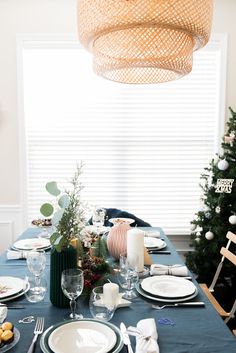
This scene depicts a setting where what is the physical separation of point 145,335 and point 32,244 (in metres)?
1.23

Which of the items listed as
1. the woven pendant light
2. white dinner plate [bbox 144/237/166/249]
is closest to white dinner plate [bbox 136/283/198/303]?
white dinner plate [bbox 144/237/166/249]

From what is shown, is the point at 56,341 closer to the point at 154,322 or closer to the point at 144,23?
the point at 154,322

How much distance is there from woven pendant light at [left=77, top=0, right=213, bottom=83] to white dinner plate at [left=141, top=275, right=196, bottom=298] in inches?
40.6

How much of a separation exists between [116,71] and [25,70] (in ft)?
5.58

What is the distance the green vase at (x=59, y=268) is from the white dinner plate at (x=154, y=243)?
2.69 ft

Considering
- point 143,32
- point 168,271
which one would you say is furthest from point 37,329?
point 143,32

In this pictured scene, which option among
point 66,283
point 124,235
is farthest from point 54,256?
point 124,235

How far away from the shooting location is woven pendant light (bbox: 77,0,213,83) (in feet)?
4.28

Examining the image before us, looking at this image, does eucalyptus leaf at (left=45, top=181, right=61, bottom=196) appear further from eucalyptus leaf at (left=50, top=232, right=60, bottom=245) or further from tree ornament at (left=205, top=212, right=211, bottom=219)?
tree ornament at (left=205, top=212, right=211, bottom=219)

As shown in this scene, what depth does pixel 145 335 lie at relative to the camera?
1.05 metres

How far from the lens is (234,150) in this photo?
113 inches

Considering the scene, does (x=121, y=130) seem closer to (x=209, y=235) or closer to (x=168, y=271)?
(x=209, y=235)

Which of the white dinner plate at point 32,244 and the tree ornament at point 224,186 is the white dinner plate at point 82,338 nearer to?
the white dinner plate at point 32,244

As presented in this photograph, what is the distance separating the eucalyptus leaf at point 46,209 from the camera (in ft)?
4.31
